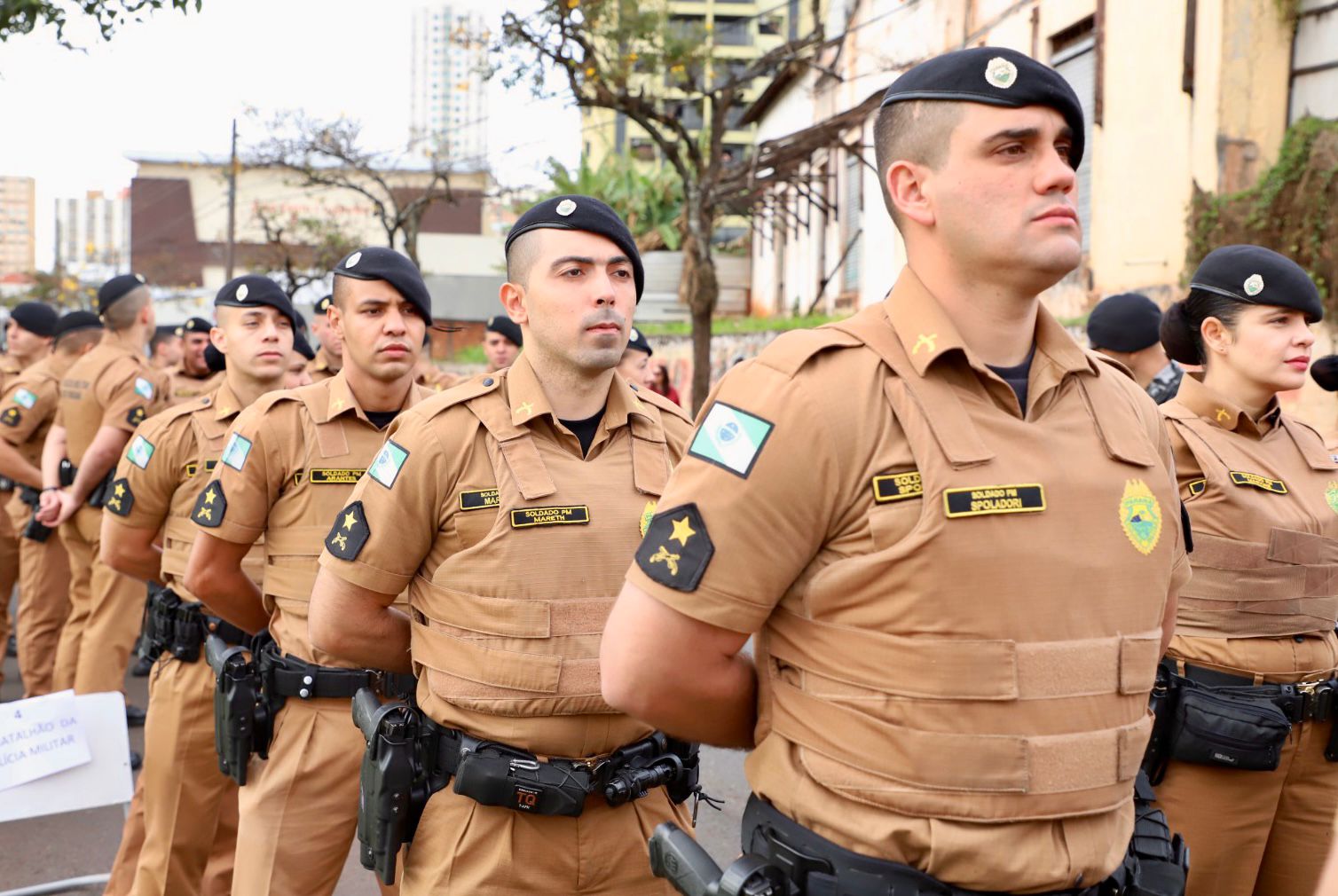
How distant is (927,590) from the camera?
6.04 feet

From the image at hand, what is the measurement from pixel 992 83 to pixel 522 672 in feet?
5.45

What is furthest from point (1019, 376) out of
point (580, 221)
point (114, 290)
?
point (114, 290)

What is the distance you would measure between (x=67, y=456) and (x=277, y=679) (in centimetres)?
444

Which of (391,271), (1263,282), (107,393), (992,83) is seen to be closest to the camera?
(992,83)

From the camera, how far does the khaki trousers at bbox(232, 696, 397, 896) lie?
3.61 m

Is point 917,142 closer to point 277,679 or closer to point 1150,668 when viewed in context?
point 1150,668

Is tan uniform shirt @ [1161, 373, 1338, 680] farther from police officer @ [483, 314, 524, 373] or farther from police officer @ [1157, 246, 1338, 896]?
police officer @ [483, 314, 524, 373]

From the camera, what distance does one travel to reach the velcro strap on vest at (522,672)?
9.41 ft

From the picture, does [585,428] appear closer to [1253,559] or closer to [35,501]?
[1253,559]

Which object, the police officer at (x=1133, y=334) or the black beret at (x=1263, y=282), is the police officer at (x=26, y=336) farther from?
the black beret at (x=1263, y=282)

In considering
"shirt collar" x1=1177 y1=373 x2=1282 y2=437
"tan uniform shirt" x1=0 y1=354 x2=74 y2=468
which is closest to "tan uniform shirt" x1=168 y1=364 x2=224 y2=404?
"tan uniform shirt" x1=0 y1=354 x2=74 y2=468

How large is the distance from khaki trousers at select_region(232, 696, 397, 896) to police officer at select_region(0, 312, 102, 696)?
14.8 ft

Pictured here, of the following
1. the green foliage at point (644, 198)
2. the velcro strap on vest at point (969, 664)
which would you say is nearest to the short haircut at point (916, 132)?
the velcro strap on vest at point (969, 664)

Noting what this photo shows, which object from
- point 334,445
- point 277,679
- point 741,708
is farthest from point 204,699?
point 741,708
